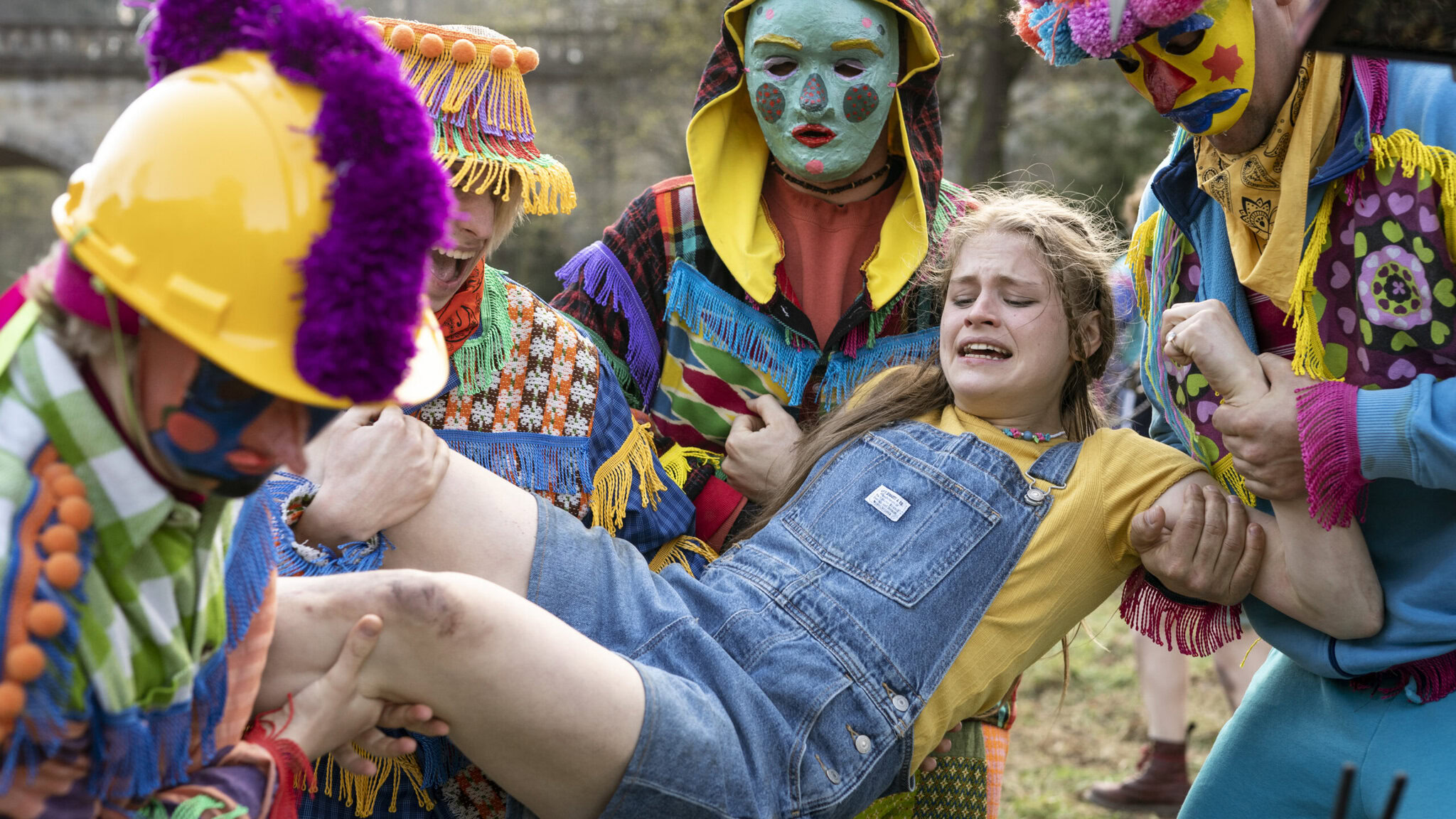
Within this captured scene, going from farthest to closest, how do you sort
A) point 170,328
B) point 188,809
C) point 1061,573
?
point 1061,573 → point 188,809 → point 170,328

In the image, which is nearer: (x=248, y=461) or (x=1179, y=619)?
(x=248, y=461)

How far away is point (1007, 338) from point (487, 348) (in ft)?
3.58

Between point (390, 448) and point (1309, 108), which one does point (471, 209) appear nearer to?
point (390, 448)

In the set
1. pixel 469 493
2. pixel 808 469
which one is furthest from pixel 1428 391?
pixel 469 493

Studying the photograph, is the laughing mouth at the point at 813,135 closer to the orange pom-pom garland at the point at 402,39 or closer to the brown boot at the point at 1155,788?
the orange pom-pom garland at the point at 402,39

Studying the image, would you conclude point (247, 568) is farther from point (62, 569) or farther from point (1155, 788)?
point (1155, 788)

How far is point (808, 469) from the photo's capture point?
2.71 m

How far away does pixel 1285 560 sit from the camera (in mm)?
2320

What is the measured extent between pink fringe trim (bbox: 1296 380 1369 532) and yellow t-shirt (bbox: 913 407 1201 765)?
0.36m

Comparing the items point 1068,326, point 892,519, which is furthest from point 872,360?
point 892,519

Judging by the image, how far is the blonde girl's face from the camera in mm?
2654

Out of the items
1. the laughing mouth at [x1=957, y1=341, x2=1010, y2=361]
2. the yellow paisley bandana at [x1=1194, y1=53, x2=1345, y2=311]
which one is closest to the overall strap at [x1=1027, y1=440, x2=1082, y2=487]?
the laughing mouth at [x1=957, y1=341, x2=1010, y2=361]

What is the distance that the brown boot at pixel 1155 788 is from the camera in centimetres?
450

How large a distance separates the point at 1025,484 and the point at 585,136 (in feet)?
45.0
